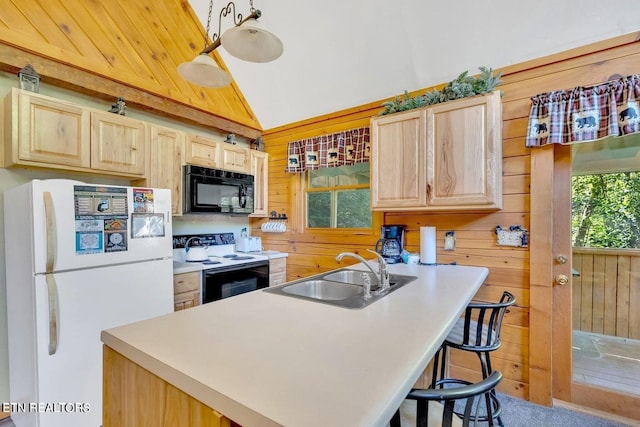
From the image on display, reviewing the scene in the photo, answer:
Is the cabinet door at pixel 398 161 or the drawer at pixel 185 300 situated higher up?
the cabinet door at pixel 398 161

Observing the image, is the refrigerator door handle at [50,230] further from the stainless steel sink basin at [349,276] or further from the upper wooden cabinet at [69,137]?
the stainless steel sink basin at [349,276]

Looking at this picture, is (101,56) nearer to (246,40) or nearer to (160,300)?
(246,40)

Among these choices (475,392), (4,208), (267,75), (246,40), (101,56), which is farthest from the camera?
(267,75)

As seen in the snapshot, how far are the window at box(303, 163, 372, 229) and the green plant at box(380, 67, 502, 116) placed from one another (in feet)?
2.75

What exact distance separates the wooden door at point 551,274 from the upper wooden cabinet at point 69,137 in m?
3.08

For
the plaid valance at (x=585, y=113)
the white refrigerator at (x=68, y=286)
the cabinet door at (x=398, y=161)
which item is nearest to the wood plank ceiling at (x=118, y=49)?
the white refrigerator at (x=68, y=286)

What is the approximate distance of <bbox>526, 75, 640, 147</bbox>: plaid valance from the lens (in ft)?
5.79

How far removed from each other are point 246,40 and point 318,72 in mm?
1478

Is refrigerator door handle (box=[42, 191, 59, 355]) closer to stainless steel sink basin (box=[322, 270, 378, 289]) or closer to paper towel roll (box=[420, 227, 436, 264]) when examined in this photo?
stainless steel sink basin (box=[322, 270, 378, 289])

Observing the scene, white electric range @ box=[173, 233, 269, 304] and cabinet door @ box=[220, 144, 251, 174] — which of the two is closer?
white electric range @ box=[173, 233, 269, 304]

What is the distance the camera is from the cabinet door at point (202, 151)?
2886 millimetres

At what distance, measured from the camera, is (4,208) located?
2.04m

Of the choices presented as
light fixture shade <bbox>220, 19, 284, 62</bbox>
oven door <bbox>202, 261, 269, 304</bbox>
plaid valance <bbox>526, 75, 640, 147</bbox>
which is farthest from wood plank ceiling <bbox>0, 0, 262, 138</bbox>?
plaid valance <bbox>526, 75, 640, 147</bbox>

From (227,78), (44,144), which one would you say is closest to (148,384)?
(227,78)
